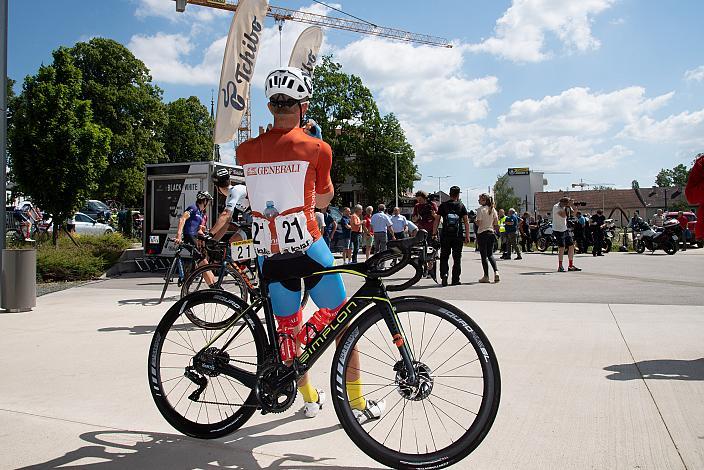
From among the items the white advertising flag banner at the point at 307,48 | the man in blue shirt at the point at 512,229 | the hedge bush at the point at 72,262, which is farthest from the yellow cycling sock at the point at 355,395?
the man in blue shirt at the point at 512,229

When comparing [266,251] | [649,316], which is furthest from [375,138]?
[266,251]

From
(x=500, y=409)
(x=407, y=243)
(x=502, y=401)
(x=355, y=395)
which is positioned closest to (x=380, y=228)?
(x=502, y=401)

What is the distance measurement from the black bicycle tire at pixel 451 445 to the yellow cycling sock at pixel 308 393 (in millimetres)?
834

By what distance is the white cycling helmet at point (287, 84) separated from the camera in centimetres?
341

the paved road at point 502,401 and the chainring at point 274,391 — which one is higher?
the chainring at point 274,391

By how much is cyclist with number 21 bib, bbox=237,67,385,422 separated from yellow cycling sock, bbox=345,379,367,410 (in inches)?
6.7

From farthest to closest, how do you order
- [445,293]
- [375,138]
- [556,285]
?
[375,138], [556,285], [445,293]

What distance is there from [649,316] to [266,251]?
569cm

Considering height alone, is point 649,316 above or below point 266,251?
below

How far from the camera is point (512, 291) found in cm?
1038

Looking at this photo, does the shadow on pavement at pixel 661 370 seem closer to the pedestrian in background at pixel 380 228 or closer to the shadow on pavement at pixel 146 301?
the shadow on pavement at pixel 146 301

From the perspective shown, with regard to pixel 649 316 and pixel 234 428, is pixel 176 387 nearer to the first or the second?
pixel 234 428

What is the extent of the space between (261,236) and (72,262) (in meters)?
11.1

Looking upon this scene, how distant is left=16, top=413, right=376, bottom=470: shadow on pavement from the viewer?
3068 millimetres
